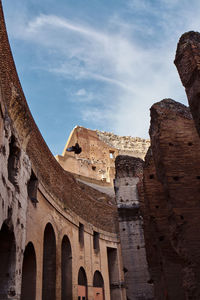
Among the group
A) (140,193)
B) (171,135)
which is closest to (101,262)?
(140,193)

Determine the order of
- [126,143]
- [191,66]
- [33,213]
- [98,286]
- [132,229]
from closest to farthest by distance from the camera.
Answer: [191,66]
[132,229]
[33,213]
[98,286]
[126,143]

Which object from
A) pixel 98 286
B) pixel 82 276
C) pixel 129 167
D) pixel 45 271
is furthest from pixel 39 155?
pixel 98 286

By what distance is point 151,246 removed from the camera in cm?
869

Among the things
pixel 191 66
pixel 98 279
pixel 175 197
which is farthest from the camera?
pixel 98 279

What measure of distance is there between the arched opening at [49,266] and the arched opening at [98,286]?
5.51 m

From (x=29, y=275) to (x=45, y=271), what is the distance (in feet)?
5.94

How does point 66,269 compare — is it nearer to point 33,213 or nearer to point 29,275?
point 29,275


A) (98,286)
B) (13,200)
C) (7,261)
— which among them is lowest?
(98,286)

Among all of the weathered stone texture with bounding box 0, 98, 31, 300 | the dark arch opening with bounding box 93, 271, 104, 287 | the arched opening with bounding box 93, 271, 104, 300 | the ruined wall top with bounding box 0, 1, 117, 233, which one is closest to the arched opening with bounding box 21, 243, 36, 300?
the weathered stone texture with bounding box 0, 98, 31, 300

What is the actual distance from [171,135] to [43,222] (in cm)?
552

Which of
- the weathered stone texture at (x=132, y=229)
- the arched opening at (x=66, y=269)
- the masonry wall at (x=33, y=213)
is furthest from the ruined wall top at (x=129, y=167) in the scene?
the arched opening at (x=66, y=269)

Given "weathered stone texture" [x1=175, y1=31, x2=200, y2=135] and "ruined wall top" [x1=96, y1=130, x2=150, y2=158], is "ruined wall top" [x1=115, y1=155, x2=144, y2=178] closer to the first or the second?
Answer: "weathered stone texture" [x1=175, y1=31, x2=200, y2=135]

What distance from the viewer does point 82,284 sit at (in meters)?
14.0

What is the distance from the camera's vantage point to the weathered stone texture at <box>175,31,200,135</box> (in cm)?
532
